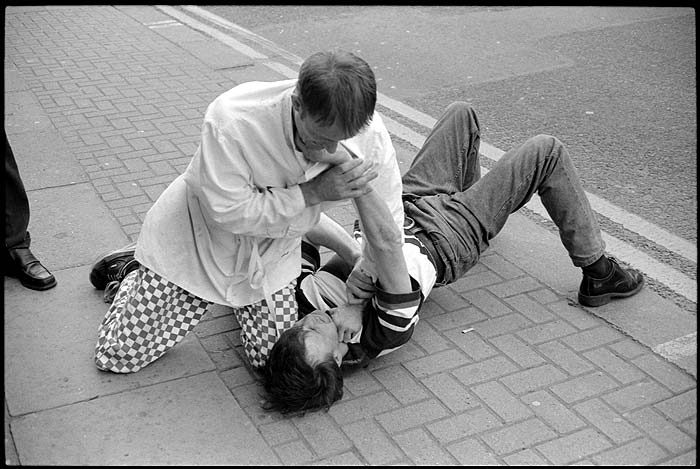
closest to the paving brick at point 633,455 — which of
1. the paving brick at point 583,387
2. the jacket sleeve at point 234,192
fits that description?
the paving brick at point 583,387

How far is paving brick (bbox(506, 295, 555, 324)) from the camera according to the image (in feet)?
13.0

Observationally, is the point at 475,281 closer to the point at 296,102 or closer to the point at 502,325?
the point at 502,325

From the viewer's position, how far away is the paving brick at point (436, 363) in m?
3.60

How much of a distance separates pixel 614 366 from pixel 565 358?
0.67 ft

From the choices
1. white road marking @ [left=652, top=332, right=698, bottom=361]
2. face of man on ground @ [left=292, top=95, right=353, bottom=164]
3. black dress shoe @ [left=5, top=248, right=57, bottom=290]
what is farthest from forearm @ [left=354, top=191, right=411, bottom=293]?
black dress shoe @ [left=5, top=248, right=57, bottom=290]

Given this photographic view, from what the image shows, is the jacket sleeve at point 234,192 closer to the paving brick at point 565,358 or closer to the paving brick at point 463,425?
the paving brick at point 463,425

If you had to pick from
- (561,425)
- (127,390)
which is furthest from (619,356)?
(127,390)

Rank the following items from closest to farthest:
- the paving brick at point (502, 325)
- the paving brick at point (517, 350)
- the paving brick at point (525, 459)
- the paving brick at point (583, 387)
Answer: the paving brick at point (525, 459) → the paving brick at point (583, 387) → the paving brick at point (517, 350) → the paving brick at point (502, 325)

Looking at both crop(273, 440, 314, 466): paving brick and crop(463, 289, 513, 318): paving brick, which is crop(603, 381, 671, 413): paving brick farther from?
crop(273, 440, 314, 466): paving brick

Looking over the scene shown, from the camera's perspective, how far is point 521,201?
3973mm

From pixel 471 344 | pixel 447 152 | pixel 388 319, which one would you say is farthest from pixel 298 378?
pixel 447 152

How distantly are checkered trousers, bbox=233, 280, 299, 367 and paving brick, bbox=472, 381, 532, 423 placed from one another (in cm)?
83

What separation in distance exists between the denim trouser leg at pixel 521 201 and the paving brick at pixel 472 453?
93 centimetres

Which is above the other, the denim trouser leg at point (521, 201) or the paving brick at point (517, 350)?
the denim trouser leg at point (521, 201)
